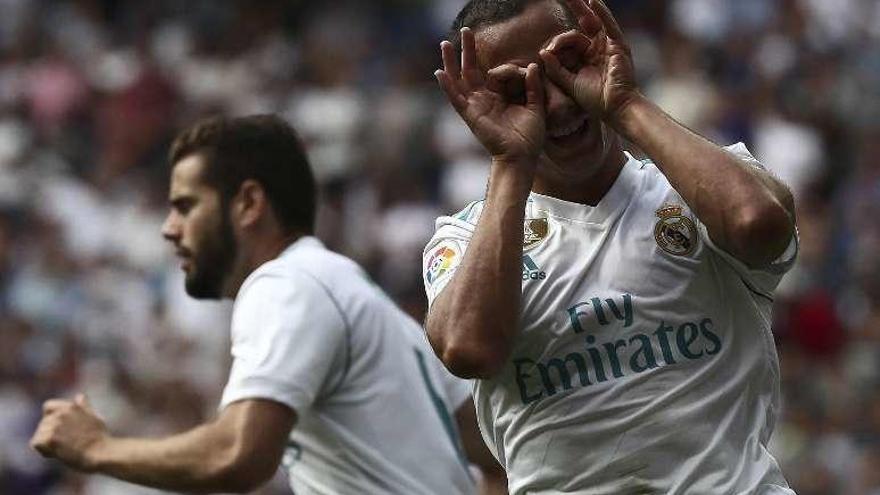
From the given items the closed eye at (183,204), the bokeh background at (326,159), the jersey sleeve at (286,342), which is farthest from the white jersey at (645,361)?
the bokeh background at (326,159)

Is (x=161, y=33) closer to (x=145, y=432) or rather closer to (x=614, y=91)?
(x=145, y=432)

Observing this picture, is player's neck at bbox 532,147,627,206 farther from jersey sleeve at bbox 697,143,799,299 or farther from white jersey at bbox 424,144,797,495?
jersey sleeve at bbox 697,143,799,299

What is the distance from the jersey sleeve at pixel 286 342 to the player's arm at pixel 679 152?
1.56 m

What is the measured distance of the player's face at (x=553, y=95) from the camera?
4.08 meters

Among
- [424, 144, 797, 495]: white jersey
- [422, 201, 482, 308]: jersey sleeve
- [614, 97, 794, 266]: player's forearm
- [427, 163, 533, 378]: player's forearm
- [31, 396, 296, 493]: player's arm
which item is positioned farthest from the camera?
[31, 396, 296, 493]: player's arm

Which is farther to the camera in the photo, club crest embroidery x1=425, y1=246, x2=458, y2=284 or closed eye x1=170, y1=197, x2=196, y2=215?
closed eye x1=170, y1=197, x2=196, y2=215

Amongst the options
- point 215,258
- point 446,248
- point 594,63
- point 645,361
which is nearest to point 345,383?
point 215,258

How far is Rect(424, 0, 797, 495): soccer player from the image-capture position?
3951 millimetres

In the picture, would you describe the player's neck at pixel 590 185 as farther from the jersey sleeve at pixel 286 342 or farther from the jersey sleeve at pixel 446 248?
the jersey sleeve at pixel 286 342

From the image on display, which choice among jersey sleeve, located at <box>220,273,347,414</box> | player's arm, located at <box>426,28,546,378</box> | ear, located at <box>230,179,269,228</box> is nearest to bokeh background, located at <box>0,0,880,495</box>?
ear, located at <box>230,179,269,228</box>

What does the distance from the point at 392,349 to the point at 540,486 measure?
1472mm

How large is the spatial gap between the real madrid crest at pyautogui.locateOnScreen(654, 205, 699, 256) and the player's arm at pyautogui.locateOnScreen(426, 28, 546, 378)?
13.0 inches

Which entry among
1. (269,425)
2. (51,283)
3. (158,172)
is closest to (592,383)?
(269,425)

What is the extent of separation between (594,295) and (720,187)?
1.39ft
